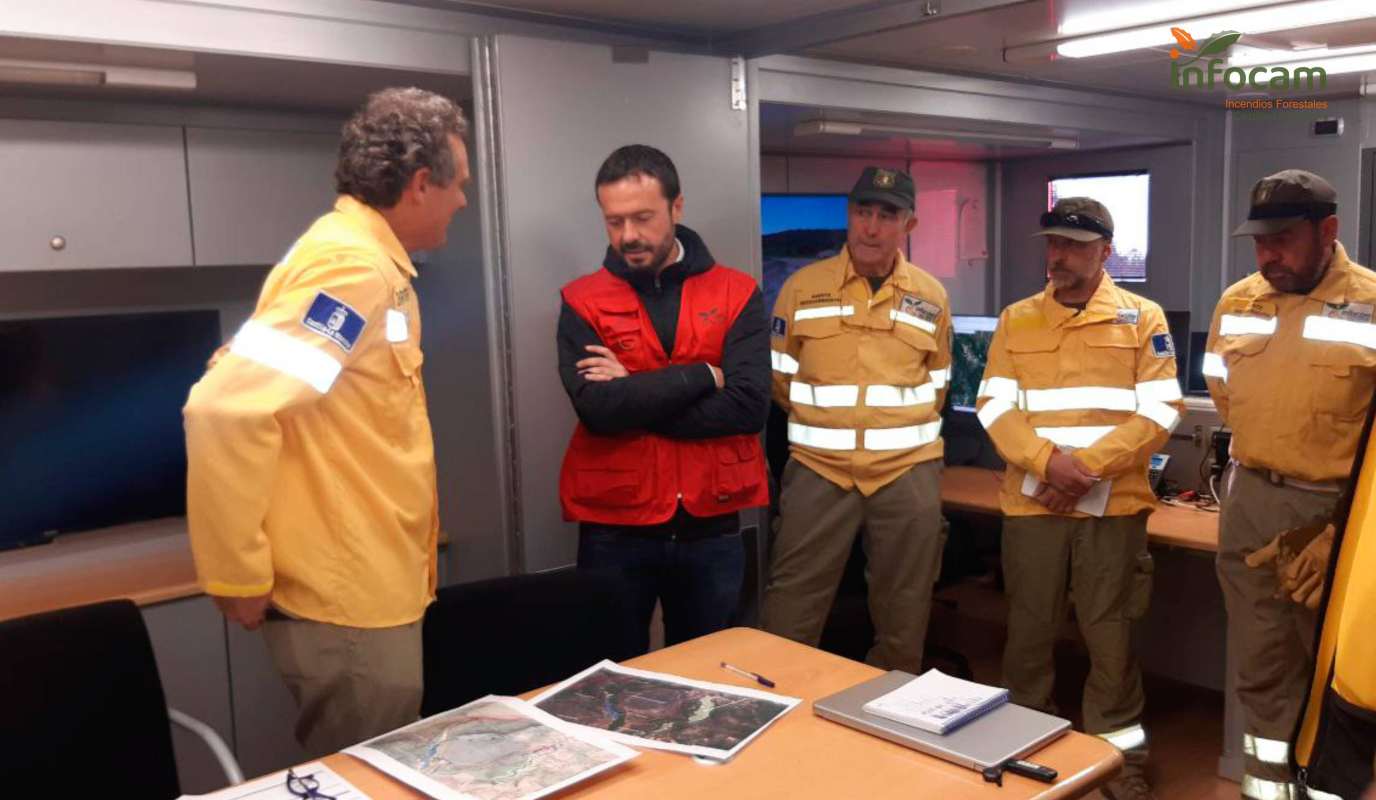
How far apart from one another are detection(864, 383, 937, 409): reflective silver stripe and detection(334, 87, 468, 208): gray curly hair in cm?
165

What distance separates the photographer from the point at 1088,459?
3.25 m

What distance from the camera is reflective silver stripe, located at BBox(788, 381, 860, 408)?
3.37m

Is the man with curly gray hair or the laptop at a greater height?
the man with curly gray hair

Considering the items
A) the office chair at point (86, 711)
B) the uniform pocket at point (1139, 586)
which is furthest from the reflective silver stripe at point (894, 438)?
the office chair at point (86, 711)

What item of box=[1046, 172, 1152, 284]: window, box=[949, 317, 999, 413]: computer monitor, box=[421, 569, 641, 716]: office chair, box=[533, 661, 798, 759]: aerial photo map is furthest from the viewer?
box=[1046, 172, 1152, 284]: window

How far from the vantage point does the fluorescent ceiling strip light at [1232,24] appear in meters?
3.12

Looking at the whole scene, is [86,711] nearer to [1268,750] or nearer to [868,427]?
[868,427]

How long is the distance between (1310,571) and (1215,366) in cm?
68

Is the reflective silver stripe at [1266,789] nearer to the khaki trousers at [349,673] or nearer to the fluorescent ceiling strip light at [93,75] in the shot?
the khaki trousers at [349,673]

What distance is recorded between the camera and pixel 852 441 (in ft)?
11.1

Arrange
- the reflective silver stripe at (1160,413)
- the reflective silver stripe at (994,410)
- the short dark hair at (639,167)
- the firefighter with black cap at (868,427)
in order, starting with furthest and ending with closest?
the reflective silver stripe at (994,410), the firefighter with black cap at (868,427), the reflective silver stripe at (1160,413), the short dark hair at (639,167)

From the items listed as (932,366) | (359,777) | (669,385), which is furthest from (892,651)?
(359,777)

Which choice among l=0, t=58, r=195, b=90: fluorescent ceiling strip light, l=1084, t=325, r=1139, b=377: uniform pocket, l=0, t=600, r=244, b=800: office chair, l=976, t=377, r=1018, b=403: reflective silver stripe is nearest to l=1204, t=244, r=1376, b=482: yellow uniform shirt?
l=1084, t=325, r=1139, b=377: uniform pocket

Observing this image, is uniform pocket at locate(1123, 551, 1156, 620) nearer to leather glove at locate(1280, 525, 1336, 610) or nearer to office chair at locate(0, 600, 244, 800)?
leather glove at locate(1280, 525, 1336, 610)
